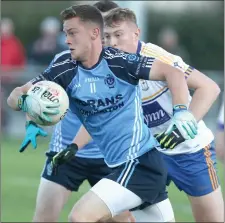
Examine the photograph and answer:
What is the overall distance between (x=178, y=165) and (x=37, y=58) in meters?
11.8

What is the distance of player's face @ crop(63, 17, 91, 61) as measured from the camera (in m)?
6.78

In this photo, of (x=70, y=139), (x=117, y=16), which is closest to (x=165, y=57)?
(x=117, y=16)

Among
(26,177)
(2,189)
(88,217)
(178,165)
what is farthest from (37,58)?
(88,217)

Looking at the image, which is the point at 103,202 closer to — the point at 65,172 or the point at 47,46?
the point at 65,172

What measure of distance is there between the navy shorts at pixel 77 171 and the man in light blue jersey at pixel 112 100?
53.1 inches

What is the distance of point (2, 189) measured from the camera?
1268cm

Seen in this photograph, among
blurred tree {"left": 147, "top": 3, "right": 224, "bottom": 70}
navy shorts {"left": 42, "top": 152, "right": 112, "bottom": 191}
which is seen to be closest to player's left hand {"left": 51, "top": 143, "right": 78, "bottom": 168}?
navy shorts {"left": 42, "top": 152, "right": 112, "bottom": 191}

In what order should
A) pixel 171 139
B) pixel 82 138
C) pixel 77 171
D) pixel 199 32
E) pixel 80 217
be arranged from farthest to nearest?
1. pixel 199 32
2. pixel 77 171
3. pixel 82 138
4. pixel 80 217
5. pixel 171 139

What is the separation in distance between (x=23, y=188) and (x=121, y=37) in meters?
5.82

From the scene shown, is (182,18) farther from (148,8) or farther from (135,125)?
(135,125)

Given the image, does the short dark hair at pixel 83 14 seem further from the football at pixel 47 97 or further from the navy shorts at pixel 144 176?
the navy shorts at pixel 144 176

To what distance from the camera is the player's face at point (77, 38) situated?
6777 millimetres

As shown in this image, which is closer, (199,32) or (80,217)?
(80,217)

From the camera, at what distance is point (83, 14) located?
684cm
